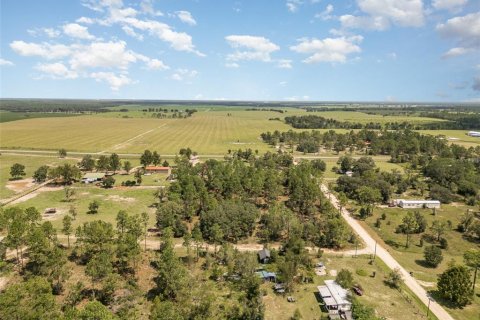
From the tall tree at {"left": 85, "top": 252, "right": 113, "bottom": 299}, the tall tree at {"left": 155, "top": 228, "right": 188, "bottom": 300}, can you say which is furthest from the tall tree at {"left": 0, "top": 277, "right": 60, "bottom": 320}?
the tall tree at {"left": 155, "top": 228, "right": 188, "bottom": 300}

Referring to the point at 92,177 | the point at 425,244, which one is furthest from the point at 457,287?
the point at 92,177

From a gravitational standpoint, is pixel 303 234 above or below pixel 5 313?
below

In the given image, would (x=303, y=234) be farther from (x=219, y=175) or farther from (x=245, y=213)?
(x=219, y=175)

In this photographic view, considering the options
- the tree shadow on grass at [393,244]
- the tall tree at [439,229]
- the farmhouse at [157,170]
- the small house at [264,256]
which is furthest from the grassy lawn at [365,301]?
the farmhouse at [157,170]

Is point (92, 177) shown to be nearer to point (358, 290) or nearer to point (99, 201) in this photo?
point (99, 201)

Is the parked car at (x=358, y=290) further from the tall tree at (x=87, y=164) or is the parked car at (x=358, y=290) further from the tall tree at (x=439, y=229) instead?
the tall tree at (x=87, y=164)

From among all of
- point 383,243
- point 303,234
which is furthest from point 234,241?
point 383,243

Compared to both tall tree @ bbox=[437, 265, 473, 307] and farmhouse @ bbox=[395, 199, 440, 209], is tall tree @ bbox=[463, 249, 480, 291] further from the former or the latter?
farmhouse @ bbox=[395, 199, 440, 209]
